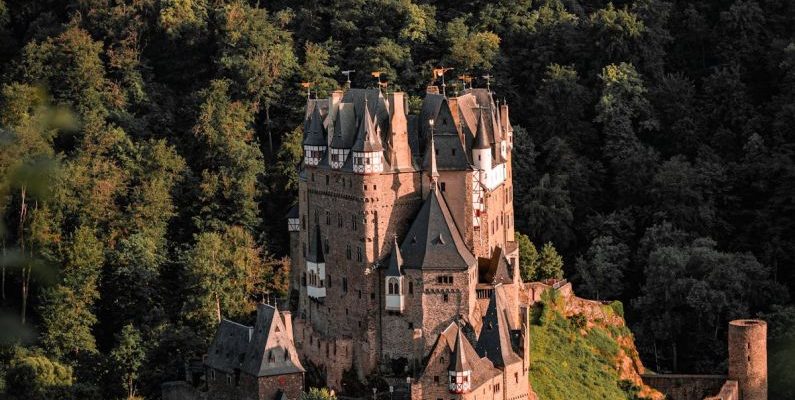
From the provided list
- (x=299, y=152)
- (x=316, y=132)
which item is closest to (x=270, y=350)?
(x=316, y=132)

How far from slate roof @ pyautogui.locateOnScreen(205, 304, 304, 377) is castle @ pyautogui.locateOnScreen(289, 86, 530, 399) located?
311cm

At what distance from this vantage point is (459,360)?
87125 mm

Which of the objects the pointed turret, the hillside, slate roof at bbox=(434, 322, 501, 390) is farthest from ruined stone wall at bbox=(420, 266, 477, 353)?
the hillside

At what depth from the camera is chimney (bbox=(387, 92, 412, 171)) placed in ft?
300

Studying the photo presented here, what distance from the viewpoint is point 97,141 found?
116 meters

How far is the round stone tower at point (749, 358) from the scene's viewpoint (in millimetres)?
99812

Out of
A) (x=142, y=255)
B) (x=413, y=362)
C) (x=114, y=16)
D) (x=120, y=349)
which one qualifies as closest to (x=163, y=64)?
(x=114, y=16)

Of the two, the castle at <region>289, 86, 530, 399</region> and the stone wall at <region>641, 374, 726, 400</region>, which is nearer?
the castle at <region>289, 86, 530, 399</region>

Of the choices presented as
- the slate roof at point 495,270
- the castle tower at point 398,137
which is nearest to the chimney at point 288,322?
the castle tower at point 398,137

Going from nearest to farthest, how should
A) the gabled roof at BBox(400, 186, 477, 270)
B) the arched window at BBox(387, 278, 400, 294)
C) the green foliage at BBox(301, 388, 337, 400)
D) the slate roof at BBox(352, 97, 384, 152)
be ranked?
the green foliage at BBox(301, 388, 337, 400), the slate roof at BBox(352, 97, 384, 152), the gabled roof at BBox(400, 186, 477, 270), the arched window at BBox(387, 278, 400, 294)

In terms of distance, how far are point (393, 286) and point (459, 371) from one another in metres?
5.85

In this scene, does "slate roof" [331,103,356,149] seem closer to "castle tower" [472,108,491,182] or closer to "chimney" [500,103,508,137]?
"castle tower" [472,108,491,182]

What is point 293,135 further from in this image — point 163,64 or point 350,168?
point 350,168

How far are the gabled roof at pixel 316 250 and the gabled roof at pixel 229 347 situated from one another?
15.8ft
